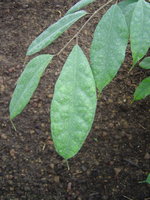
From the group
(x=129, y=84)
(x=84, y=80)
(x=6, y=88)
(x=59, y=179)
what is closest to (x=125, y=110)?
(x=129, y=84)

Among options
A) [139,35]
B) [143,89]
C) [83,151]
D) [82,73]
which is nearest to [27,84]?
[82,73]

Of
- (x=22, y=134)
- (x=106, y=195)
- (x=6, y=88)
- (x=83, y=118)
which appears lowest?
(x=106, y=195)

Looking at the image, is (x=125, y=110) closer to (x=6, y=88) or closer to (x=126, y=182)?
(x=126, y=182)

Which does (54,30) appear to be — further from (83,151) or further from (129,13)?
(83,151)

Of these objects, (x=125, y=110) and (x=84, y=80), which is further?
(x=125, y=110)

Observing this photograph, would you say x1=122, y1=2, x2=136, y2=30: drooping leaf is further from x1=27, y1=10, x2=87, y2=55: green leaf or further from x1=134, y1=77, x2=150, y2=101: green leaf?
x1=134, y1=77, x2=150, y2=101: green leaf

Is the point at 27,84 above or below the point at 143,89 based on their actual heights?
above
